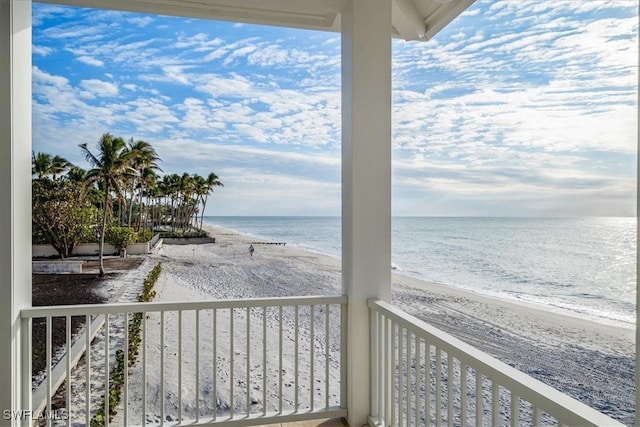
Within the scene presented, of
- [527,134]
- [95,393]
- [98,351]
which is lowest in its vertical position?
[95,393]

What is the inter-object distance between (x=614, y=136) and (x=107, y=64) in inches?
118

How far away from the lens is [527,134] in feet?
9.82

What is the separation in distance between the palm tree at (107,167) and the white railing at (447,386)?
1.76 metres

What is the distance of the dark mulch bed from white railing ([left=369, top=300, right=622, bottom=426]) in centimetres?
176

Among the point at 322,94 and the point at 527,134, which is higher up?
the point at 322,94

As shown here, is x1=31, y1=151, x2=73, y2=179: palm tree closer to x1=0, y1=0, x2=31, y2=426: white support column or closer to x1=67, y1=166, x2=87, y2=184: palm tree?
x1=67, y1=166, x2=87, y2=184: palm tree

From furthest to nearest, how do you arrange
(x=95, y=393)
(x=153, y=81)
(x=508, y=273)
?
(x=508, y=273)
(x=153, y=81)
(x=95, y=393)

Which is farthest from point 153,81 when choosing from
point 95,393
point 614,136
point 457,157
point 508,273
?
point 508,273

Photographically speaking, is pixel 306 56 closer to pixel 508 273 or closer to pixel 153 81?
pixel 153 81

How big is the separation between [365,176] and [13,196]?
1940 millimetres

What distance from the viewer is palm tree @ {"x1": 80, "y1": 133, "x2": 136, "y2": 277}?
2.32m

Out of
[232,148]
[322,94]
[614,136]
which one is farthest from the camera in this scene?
[322,94]

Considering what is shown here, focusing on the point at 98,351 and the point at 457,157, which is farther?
the point at 457,157

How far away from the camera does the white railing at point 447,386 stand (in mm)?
1042
